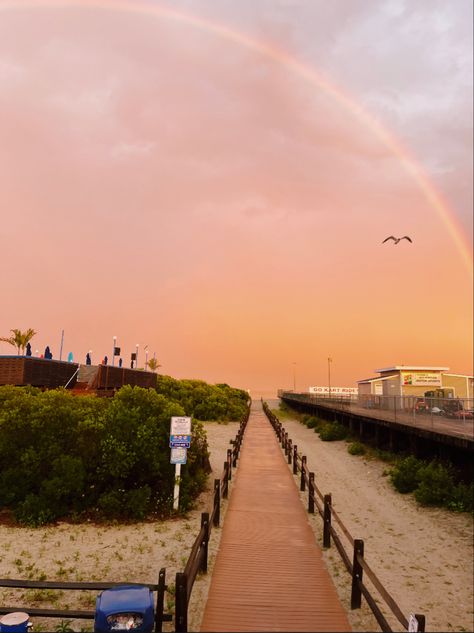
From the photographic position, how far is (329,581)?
9086 millimetres

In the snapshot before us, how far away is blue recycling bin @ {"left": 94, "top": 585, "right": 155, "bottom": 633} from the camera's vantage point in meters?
6.36

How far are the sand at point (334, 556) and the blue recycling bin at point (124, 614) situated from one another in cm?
130

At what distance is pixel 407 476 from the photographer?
60.4 ft

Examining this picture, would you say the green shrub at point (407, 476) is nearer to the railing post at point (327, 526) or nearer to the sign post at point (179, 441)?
the railing post at point (327, 526)

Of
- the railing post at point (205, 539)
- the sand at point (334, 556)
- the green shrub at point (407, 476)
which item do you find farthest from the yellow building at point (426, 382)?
the railing post at point (205, 539)

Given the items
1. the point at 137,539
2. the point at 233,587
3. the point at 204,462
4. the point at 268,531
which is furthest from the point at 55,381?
the point at 233,587

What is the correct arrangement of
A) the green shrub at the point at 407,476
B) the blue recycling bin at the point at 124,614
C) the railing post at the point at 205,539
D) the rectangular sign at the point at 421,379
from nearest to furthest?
the blue recycling bin at the point at 124,614
the railing post at the point at 205,539
the green shrub at the point at 407,476
the rectangular sign at the point at 421,379

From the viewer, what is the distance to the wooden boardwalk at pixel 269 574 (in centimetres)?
739

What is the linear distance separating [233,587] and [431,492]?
34.5 feet

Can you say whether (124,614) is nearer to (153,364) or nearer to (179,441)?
(179,441)

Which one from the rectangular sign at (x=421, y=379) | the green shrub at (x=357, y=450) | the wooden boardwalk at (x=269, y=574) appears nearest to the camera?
the wooden boardwalk at (x=269, y=574)

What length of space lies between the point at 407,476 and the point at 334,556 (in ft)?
29.9

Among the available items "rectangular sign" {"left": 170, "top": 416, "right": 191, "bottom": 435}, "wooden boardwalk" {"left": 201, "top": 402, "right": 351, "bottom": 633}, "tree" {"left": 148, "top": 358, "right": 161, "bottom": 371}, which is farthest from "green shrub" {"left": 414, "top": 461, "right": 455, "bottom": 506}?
"tree" {"left": 148, "top": 358, "right": 161, "bottom": 371}

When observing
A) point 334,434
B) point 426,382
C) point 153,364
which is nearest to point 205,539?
point 334,434
